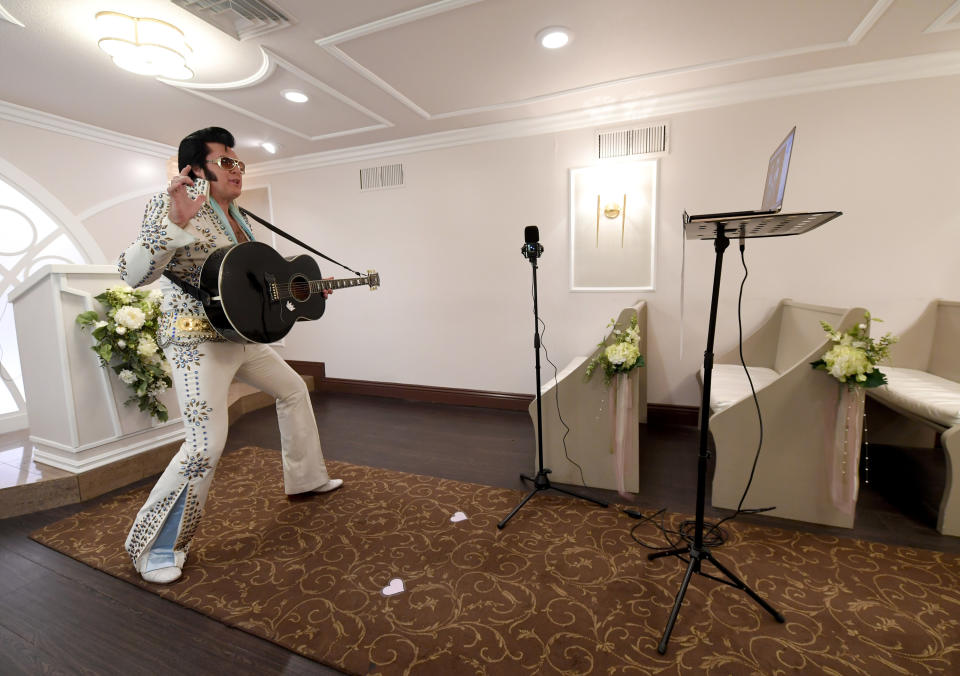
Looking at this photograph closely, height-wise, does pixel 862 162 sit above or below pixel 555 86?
below

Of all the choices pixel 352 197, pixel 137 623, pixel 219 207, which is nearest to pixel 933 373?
pixel 219 207

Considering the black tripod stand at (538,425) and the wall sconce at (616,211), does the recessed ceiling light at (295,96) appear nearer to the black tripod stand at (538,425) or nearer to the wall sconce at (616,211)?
the black tripod stand at (538,425)

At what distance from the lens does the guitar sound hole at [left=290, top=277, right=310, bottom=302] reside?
7.00ft

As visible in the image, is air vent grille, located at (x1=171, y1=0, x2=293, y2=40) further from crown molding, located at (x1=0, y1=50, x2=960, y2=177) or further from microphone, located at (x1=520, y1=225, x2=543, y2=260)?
crown molding, located at (x1=0, y1=50, x2=960, y2=177)

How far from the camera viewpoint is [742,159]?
3322 mm

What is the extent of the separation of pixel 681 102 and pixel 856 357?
250 centimetres

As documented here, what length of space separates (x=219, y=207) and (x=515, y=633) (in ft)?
7.13

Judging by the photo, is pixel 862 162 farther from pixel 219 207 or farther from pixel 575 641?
pixel 219 207

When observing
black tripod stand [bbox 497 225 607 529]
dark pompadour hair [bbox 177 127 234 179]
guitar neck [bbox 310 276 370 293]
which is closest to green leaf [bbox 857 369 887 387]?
black tripod stand [bbox 497 225 607 529]

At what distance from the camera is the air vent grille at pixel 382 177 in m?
4.45

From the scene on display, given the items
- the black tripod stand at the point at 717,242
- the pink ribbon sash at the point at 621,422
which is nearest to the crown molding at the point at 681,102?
the black tripod stand at the point at 717,242

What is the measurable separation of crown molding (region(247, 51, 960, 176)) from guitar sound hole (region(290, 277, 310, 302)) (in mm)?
2600

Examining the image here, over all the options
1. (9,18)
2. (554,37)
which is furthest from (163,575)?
(554,37)

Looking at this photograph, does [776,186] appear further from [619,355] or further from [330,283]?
[330,283]
